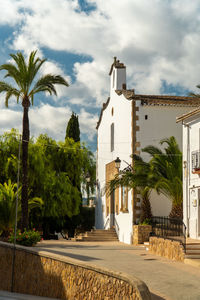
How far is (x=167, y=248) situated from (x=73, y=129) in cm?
2056

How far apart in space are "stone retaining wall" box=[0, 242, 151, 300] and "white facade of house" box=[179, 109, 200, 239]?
7.99 meters

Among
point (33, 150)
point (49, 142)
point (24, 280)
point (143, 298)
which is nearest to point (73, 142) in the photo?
point (49, 142)

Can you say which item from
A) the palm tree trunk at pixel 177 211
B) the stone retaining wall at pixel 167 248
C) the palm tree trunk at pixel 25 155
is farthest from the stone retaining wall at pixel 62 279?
the palm tree trunk at pixel 177 211

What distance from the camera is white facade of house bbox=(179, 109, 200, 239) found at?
1870 centimetres

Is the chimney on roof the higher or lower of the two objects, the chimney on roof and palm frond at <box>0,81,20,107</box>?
the higher

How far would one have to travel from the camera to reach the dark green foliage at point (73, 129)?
35906 millimetres

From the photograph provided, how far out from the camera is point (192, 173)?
18859 millimetres

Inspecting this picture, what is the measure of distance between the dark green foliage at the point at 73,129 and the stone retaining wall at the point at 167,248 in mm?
18281

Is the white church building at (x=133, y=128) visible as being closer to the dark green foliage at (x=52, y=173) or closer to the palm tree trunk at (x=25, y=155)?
the dark green foliage at (x=52, y=173)

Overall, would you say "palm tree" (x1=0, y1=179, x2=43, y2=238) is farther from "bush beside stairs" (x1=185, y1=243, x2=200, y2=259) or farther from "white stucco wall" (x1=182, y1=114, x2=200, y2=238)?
"bush beside stairs" (x1=185, y1=243, x2=200, y2=259)

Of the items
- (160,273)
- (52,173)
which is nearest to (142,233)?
(52,173)

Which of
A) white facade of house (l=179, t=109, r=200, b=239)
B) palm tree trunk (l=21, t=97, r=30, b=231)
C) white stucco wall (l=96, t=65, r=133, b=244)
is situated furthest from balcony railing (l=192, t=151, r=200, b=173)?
palm tree trunk (l=21, t=97, r=30, b=231)

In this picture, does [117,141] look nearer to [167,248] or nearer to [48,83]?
[48,83]

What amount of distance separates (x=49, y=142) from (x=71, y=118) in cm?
432
